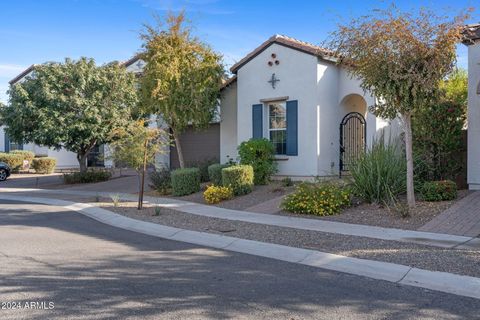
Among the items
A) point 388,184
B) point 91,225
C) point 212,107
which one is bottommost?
point 91,225

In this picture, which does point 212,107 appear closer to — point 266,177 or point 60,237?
point 266,177

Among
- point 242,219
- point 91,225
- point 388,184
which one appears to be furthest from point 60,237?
point 388,184

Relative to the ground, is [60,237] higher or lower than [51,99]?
lower

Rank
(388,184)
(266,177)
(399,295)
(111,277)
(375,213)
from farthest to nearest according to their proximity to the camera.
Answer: (266,177), (388,184), (375,213), (111,277), (399,295)

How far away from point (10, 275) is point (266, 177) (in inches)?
421

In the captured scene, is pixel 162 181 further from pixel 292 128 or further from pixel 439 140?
pixel 439 140

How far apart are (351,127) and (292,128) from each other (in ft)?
7.35

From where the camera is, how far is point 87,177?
77.0ft

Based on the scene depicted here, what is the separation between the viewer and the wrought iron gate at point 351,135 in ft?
55.3

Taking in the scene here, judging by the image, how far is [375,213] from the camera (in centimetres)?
1130

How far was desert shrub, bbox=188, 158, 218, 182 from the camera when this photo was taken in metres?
19.4

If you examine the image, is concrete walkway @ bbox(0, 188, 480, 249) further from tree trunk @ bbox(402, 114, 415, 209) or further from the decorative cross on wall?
the decorative cross on wall

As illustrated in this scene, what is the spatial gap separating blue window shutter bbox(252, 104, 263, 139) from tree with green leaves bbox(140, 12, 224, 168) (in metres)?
1.88

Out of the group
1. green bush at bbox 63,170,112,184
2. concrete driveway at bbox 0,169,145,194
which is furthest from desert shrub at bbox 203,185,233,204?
green bush at bbox 63,170,112,184
